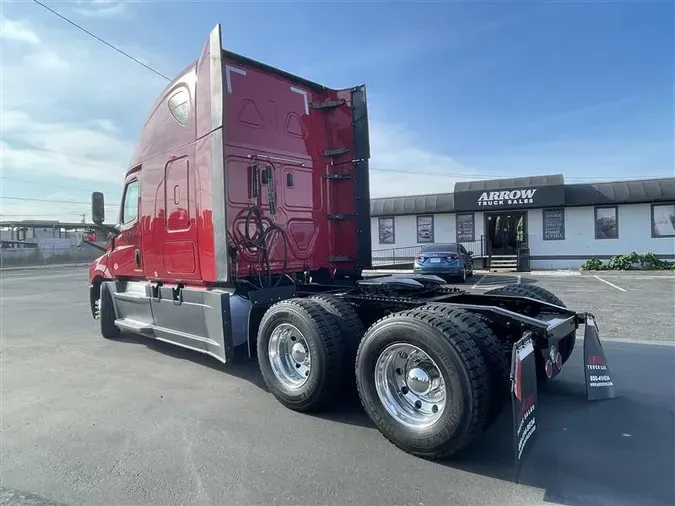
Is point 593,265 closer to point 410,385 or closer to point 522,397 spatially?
point 410,385

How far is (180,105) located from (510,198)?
19.5 metres

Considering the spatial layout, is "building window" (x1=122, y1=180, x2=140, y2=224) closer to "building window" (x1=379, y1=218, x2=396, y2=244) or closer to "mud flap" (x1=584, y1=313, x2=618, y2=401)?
"mud flap" (x1=584, y1=313, x2=618, y2=401)

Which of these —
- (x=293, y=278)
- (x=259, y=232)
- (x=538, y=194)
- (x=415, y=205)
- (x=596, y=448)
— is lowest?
(x=596, y=448)

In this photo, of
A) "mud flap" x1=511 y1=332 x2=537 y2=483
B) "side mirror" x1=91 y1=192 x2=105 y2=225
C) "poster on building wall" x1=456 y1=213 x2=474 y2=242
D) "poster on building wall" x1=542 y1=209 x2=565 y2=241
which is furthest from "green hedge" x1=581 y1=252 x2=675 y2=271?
"side mirror" x1=91 y1=192 x2=105 y2=225

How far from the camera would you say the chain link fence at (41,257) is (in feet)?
112

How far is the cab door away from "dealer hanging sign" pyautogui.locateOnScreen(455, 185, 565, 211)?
1873 cm

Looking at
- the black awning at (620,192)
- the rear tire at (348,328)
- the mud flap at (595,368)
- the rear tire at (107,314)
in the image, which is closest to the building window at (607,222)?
the black awning at (620,192)

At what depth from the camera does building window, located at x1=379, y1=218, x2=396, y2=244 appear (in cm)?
2558

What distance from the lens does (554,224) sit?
72.8 feet

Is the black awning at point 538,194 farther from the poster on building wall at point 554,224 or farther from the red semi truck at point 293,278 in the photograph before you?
the red semi truck at point 293,278

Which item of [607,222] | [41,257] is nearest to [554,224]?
[607,222]

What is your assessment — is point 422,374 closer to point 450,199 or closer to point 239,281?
point 239,281

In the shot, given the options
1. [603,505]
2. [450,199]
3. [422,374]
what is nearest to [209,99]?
[422,374]

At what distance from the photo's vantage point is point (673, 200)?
66.8 ft
